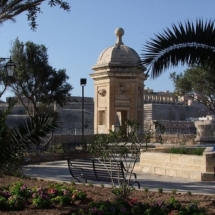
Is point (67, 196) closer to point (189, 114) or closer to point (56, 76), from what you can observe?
point (56, 76)

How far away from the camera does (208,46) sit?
778 centimetres

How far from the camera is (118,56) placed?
29000 mm

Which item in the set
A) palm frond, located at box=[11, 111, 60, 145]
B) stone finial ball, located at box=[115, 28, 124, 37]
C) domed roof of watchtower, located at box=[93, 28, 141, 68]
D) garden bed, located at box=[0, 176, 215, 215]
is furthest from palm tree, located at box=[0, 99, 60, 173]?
stone finial ball, located at box=[115, 28, 124, 37]

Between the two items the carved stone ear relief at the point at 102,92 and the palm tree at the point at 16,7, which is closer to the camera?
the palm tree at the point at 16,7

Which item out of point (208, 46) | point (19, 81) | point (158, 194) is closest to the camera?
point (208, 46)

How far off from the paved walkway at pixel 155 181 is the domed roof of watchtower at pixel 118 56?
13681 millimetres

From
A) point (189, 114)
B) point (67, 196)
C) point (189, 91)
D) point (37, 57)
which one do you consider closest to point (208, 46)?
point (67, 196)

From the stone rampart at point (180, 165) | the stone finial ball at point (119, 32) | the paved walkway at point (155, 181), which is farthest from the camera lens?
the stone finial ball at point (119, 32)

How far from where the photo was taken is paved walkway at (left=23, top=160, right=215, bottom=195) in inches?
422

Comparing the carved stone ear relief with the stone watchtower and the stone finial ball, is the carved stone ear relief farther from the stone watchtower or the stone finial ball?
the stone finial ball

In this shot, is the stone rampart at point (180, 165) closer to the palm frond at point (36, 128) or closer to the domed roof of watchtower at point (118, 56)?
the palm frond at point (36, 128)

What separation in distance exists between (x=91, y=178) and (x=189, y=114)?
70145 millimetres

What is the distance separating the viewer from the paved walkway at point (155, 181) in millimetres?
10719

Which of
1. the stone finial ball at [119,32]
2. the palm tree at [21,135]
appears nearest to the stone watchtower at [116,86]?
the stone finial ball at [119,32]
